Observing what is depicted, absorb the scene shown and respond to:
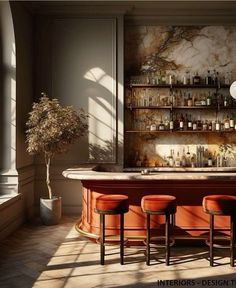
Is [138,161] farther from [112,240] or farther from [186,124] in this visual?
[112,240]

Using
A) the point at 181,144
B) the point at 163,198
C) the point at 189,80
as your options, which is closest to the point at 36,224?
the point at 163,198

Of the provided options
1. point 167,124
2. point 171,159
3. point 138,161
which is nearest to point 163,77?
point 167,124

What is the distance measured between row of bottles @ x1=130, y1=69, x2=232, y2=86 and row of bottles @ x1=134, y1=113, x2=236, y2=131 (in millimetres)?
642

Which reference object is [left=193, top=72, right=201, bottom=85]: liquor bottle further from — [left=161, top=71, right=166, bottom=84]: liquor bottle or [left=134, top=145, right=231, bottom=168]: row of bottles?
[left=134, top=145, right=231, bottom=168]: row of bottles

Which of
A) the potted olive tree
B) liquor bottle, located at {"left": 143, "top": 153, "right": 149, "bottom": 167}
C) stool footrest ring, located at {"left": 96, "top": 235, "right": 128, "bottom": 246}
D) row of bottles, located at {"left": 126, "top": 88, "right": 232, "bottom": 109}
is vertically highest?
row of bottles, located at {"left": 126, "top": 88, "right": 232, "bottom": 109}

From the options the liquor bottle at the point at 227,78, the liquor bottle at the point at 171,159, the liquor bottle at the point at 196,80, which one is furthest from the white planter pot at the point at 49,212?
the liquor bottle at the point at 227,78

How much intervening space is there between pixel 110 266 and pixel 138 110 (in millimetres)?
3460

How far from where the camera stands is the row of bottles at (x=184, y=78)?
6453mm

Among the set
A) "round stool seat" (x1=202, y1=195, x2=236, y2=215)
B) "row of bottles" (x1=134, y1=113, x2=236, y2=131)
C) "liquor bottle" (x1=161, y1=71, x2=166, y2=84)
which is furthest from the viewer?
"liquor bottle" (x1=161, y1=71, x2=166, y2=84)

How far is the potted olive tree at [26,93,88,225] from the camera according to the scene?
5286mm

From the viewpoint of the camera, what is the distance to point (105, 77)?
6.33 meters

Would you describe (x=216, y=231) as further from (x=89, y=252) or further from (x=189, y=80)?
(x=189, y=80)

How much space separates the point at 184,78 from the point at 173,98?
0.42m

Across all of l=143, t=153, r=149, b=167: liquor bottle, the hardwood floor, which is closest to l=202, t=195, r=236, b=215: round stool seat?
the hardwood floor
